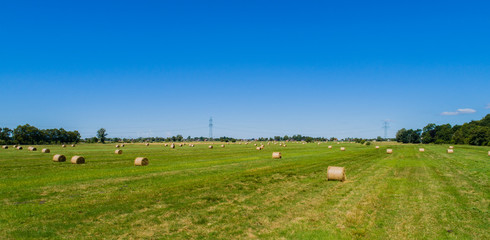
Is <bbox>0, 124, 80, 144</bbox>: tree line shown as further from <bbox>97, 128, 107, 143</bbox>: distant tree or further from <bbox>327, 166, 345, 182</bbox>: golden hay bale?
<bbox>327, 166, 345, 182</bbox>: golden hay bale

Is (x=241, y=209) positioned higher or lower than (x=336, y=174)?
lower

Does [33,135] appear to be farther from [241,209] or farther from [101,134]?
[241,209]

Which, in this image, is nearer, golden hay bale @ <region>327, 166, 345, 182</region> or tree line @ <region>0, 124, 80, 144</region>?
golden hay bale @ <region>327, 166, 345, 182</region>

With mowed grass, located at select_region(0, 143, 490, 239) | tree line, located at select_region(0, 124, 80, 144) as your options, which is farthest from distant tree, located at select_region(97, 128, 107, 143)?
mowed grass, located at select_region(0, 143, 490, 239)

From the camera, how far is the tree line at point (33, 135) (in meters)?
124

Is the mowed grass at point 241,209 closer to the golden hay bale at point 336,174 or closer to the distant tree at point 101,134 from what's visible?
the golden hay bale at point 336,174

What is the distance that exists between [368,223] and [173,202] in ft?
25.7

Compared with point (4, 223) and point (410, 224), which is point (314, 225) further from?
point (4, 223)

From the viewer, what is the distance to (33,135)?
129375mm

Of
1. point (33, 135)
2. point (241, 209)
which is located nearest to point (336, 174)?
point (241, 209)

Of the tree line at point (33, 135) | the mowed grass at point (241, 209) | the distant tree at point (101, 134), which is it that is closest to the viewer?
the mowed grass at point (241, 209)

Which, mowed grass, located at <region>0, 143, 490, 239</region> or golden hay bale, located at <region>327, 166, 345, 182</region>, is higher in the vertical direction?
golden hay bale, located at <region>327, 166, 345, 182</region>

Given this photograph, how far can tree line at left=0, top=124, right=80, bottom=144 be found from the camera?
123938mm

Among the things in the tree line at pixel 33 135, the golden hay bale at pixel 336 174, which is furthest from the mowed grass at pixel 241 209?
the tree line at pixel 33 135
